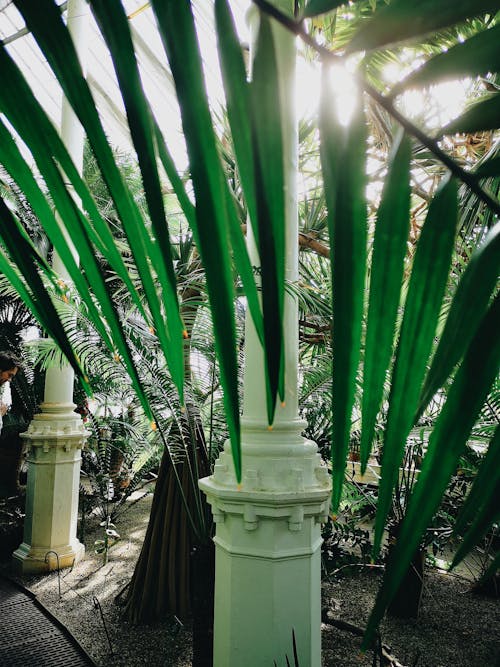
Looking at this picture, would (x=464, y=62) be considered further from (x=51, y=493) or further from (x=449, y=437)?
(x=51, y=493)

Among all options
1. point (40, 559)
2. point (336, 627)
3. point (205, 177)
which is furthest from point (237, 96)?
point (40, 559)

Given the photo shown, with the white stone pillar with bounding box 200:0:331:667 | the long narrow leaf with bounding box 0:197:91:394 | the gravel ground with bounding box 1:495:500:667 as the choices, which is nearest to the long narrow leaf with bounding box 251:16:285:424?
the long narrow leaf with bounding box 0:197:91:394

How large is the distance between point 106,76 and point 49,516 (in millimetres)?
5636

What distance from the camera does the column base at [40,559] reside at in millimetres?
3955

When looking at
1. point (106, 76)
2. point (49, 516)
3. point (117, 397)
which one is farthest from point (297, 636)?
point (106, 76)

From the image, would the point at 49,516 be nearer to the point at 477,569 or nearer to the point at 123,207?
the point at 477,569

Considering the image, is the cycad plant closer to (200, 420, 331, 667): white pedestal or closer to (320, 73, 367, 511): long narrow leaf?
(320, 73, 367, 511): long narrow leaf

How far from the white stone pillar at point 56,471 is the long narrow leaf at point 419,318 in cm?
420

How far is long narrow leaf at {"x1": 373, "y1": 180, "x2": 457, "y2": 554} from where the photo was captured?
0.17 meters

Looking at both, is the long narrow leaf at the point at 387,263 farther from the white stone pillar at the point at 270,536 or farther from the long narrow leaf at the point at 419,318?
the white stone pillar at the point at 270,536

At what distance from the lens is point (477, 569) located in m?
4.24

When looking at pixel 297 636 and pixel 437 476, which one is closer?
pixel 437 476

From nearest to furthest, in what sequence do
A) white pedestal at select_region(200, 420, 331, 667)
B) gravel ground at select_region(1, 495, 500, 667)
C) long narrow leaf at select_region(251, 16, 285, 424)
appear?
long narrow leaf at select_region(251, 16, 285, 424) → white pedestal at select_region(200, 420, 331, 667) → gravel ground at select_region(1, 495, 500, 667)

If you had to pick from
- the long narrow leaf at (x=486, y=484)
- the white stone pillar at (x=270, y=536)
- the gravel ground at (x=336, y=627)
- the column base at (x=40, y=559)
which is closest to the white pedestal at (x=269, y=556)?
the white stone pillar at (x=270, y=536)
